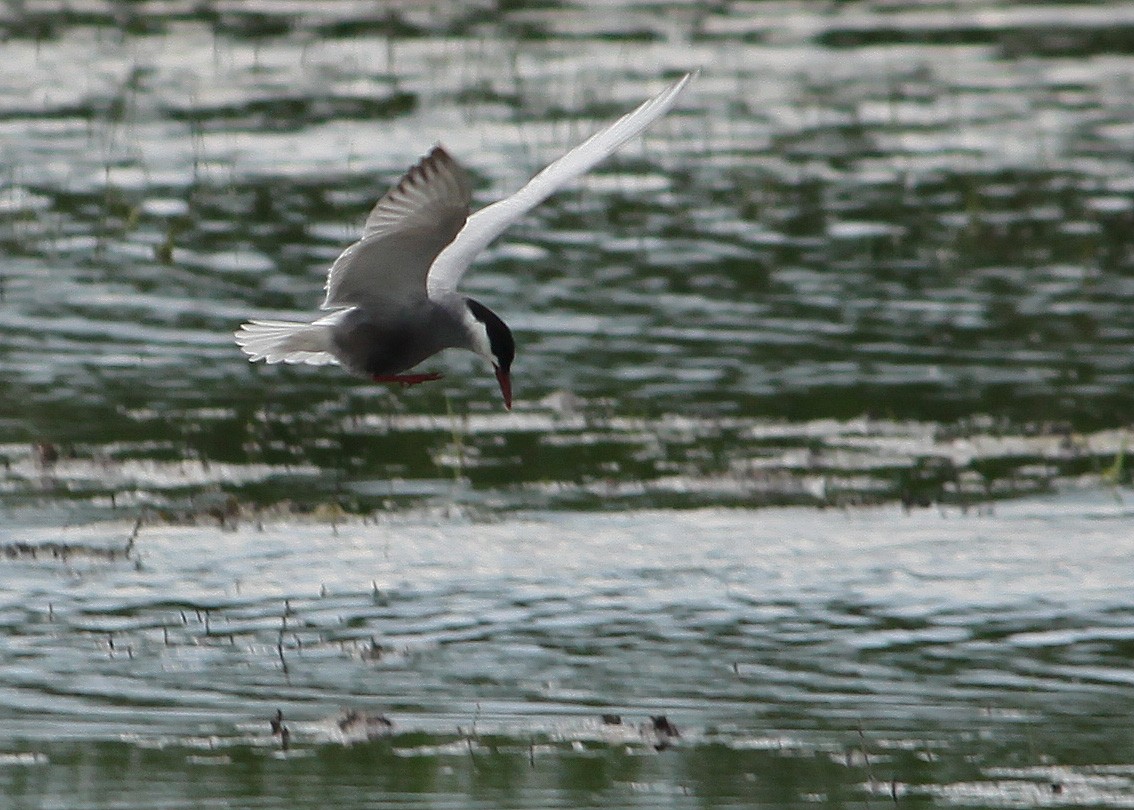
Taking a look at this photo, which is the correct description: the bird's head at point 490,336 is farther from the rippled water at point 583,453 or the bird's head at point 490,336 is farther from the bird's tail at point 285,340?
the rippled water at point 583,453

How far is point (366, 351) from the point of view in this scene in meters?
8.03

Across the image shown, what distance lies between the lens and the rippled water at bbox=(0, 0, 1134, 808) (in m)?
6.75

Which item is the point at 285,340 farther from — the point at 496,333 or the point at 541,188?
the point at 541,188

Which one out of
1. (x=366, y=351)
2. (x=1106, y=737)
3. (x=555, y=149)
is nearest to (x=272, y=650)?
(x=366, y=351)

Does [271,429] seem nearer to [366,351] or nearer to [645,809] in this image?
[366,351]

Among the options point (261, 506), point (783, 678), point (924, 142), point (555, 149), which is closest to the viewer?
point (783, 678)

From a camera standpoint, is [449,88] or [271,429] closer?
[271,429]

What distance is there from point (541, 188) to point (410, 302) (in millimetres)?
676

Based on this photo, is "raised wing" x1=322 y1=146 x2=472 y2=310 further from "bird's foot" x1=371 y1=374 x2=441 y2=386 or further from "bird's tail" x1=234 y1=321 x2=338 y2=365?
"bird's foot" x1=371 y1=374 x2=441 y2=386

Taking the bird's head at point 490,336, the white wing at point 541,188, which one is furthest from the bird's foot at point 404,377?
the white wing at point 541,188

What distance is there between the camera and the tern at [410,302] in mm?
7684

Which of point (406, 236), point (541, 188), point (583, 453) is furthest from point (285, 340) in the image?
point (583, 453)

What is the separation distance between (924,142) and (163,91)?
19.0 feet

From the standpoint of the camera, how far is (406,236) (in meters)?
7.48
